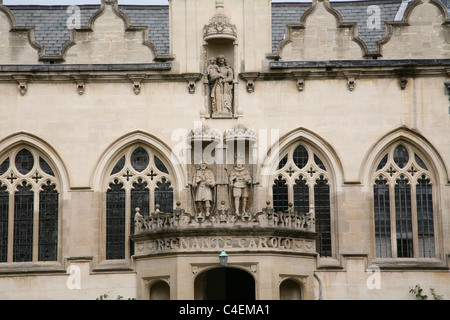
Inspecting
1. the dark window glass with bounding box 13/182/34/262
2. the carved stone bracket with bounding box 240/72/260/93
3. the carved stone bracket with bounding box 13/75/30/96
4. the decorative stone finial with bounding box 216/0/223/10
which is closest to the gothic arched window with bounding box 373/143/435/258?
the carved stone bracket with bounding box 240/72/260/93

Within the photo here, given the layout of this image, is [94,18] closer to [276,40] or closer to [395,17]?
[276,40]

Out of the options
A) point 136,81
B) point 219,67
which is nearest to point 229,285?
point 219,67

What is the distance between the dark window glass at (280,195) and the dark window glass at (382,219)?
293 centimetres

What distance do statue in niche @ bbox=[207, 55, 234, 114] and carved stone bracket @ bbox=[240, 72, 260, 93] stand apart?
0.45m

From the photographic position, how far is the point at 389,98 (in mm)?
40875

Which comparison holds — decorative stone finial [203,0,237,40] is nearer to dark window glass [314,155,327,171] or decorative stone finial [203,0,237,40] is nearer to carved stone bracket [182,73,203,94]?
carved stone bracket [182,73,203,94]

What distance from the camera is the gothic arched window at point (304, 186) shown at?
4050cm

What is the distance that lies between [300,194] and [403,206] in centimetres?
341

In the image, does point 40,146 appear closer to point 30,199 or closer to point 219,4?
point 30,199

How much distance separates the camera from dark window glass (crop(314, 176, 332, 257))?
4034 cm

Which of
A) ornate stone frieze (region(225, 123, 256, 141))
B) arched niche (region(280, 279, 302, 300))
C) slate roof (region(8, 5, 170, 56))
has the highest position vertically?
slate roof (region(8, 5, 170, 56))

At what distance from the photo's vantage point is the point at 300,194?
1604 inches

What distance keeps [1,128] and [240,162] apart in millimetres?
7947
